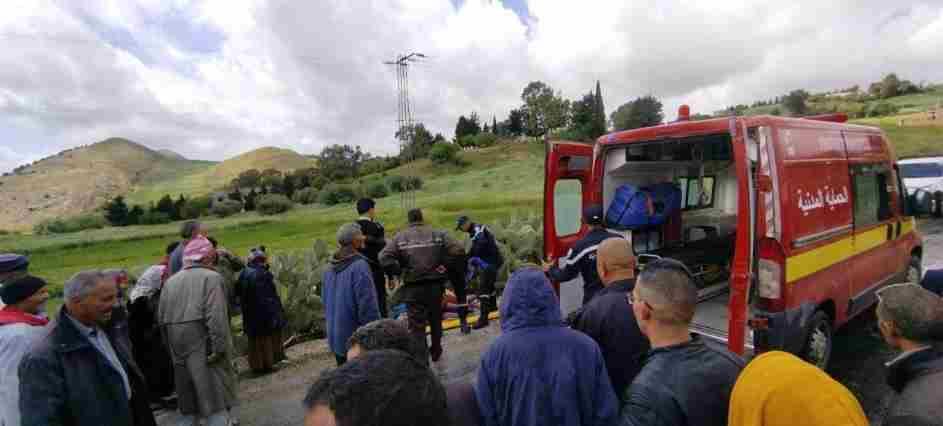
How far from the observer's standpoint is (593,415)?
198cm

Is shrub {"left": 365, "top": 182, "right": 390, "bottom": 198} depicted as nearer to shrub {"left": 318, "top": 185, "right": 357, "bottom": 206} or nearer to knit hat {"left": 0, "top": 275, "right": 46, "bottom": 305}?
shrub {"left": 318, "top": 185, "right": 357, "bottom": 206}

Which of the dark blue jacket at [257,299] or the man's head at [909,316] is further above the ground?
the man's head at [909,316]

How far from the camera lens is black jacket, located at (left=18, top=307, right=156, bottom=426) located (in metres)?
2.28

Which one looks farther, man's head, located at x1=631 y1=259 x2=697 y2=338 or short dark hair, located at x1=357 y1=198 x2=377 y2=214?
short dark hair, located at x1=357 y1=198 x2=377 y2=214

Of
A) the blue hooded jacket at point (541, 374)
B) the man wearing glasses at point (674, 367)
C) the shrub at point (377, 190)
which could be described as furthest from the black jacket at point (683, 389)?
the shrub at point (377, 190)

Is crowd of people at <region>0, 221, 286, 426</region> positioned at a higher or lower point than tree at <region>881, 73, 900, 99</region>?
lower

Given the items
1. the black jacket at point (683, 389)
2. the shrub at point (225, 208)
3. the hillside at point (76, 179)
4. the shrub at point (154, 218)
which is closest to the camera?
the black jacket at point (683, 389)

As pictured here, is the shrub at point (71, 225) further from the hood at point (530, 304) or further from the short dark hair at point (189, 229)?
the hood at point (530, 304)

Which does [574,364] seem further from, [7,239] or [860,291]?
[7,239]

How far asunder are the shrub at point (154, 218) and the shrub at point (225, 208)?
7.67 ft

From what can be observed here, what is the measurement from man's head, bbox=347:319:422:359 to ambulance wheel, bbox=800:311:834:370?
11.3ft

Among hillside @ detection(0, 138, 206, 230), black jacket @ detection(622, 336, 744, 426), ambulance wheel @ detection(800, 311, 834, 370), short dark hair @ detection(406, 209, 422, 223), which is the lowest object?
ambulance wheel @ detection(800, 311, 834, 370)

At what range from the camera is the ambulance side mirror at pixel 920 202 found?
16.3 feet

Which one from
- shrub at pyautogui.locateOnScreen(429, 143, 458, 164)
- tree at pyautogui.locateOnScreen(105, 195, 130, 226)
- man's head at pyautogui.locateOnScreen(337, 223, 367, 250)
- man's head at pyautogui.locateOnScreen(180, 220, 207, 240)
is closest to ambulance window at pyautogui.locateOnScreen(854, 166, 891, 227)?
man's head at pyautogui.locateOnScreen(337, 223, 367, 250)
